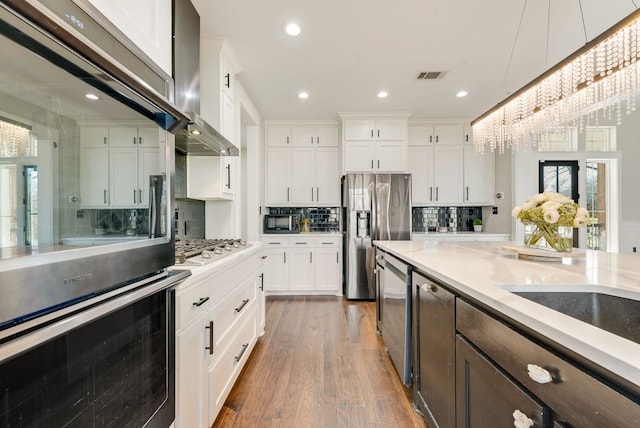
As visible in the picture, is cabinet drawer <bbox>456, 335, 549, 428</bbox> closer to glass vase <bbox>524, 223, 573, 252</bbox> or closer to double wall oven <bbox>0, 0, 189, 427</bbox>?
glass vase <bbox>524, 223, 573, 252</bbox>

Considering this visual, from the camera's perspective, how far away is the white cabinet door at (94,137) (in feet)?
2.24

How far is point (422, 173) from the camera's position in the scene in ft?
14.6

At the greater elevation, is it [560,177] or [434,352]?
[560,177]

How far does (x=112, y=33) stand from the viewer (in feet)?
2.61

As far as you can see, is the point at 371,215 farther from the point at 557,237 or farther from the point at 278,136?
the point at 557,237

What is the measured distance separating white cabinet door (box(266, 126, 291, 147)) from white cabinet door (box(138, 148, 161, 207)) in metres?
3.56

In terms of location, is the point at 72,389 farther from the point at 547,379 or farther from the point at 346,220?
the point at 346,220

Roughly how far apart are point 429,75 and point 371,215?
6.05 feet

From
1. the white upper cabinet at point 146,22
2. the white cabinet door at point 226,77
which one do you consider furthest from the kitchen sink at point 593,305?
the white cabinet door at point 226,77

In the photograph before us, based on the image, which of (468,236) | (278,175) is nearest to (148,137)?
(278,175)

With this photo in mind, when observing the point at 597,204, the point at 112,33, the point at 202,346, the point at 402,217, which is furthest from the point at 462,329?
the point at 597,204

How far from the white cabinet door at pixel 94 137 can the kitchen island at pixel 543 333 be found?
47.1 inches

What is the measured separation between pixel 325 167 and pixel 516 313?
3.82 meters

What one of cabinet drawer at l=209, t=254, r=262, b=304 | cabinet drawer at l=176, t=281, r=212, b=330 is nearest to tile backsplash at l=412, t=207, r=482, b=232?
cabinet drawer at l=209, t=254, r=262, b=304
